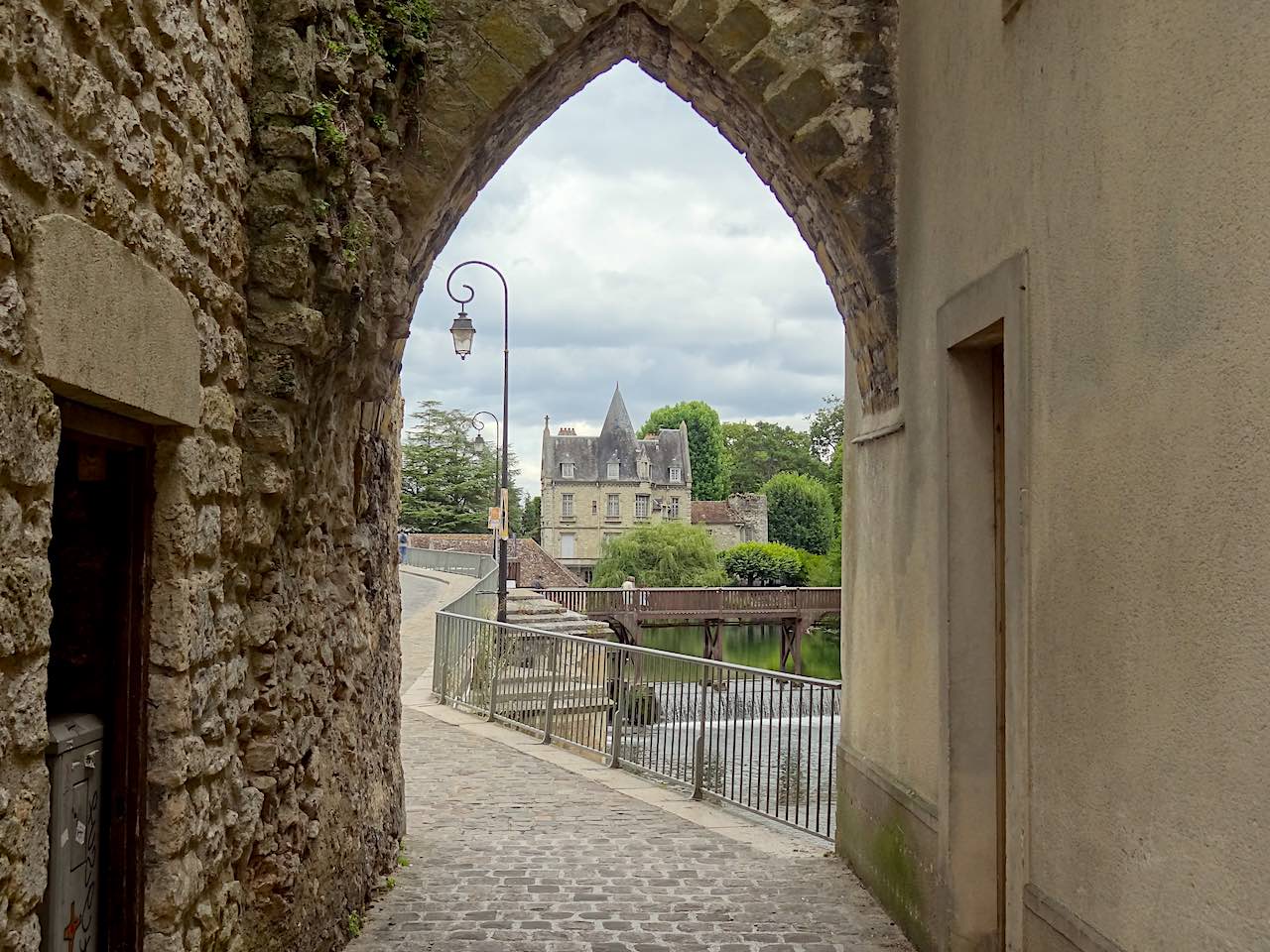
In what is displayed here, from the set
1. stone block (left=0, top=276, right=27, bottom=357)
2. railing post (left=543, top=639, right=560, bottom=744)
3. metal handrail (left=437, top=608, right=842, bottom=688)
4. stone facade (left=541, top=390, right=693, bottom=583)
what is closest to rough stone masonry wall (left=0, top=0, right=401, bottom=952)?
stone block (left=0, top=276, right=27, bottom=357)

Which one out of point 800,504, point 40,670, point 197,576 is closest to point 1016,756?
point 197,576

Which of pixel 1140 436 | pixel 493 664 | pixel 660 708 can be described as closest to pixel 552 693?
pixel 493 664

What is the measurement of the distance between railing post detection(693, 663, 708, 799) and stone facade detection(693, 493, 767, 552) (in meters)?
57.3

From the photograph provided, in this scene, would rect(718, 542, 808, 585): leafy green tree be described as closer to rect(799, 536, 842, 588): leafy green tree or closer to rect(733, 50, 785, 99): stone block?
rect(799, 536, 842, 588): leafy green tree

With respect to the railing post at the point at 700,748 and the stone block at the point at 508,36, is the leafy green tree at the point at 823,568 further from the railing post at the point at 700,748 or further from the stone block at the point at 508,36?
the stone block at the point at 508,36

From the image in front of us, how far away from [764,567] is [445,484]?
19227 mm

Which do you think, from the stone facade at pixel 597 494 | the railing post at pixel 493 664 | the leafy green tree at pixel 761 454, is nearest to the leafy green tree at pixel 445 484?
the stone facade at pixel 597 494

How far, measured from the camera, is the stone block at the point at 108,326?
2203 mm

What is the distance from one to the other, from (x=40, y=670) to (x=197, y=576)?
97 cm

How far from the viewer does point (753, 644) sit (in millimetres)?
47812

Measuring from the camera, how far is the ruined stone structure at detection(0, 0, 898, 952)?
7.28 ft

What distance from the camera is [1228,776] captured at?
98.6 inches

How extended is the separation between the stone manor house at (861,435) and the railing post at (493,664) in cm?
529

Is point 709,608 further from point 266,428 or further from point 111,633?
point 111,633
